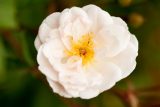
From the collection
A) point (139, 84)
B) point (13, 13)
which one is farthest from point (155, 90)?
point (13, 13)

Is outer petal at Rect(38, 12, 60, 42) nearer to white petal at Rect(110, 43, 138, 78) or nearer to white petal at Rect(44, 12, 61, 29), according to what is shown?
white petal at Rect(44, 12, 61, 29)

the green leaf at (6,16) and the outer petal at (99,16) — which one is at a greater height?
the outer petal at (99,16)

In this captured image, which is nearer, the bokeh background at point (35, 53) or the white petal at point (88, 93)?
the white petal at point (88, 93)

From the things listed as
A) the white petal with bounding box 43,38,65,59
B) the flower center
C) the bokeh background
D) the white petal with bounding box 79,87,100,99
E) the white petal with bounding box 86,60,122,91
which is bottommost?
the bokeh background

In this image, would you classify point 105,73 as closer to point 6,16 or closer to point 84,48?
point 84,48

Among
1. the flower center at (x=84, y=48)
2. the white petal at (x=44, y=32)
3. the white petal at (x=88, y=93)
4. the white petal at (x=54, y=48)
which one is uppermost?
the white petal at (x=44, y=32)

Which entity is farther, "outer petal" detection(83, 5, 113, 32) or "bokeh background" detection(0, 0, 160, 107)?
"bokeh background" detection(0, 0, 160, 107)

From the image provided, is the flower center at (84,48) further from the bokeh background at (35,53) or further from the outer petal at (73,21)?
the bokeh background at (35,53)

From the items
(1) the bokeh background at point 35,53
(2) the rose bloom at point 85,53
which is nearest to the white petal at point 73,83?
(2) the rose bloom at point 85,53

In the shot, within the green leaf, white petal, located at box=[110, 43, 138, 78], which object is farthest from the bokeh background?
white petal, located at box=[110, 43, 138, 78]
